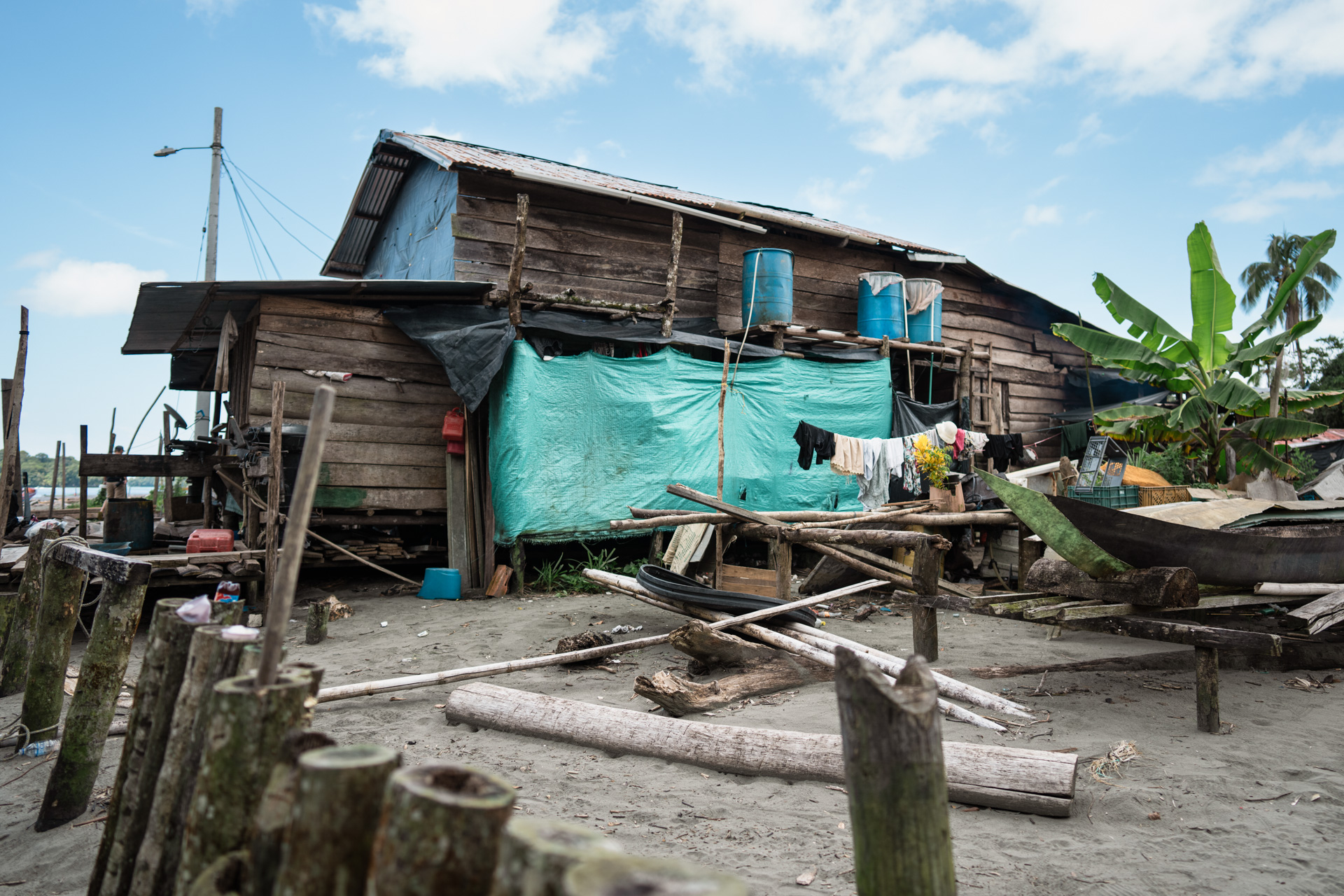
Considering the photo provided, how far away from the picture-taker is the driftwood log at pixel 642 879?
0.93 metres

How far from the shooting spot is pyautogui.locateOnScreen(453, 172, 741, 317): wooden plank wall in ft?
32.7

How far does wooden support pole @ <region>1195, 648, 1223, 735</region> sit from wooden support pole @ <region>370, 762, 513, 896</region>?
437 cm

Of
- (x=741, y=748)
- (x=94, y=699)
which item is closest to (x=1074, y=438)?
(x=741, y=748)

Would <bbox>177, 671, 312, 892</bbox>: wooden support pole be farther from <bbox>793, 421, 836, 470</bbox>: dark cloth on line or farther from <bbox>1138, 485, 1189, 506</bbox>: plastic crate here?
<bbox>793, 421, 836, 470</bbox>: dark cloth on line

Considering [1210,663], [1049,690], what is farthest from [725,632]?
[1210,663]

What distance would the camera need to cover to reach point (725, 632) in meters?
5.71

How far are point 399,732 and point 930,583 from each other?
3696 mm

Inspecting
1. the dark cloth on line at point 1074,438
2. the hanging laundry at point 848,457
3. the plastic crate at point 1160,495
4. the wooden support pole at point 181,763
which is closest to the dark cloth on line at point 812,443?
the hanging laundry at point 848,457

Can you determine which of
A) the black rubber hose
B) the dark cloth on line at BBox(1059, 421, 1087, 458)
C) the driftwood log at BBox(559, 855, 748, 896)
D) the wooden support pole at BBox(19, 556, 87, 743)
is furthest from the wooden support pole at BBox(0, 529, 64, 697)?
the dark cloth on line at BBox(1059, 421, 1087, 458)

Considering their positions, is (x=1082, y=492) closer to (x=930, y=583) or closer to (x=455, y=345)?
(x=930, y=583)

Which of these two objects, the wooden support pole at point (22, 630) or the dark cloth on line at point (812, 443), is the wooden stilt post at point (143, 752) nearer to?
the wooden support pole at point (22, 630)

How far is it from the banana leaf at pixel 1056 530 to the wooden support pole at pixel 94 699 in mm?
4511

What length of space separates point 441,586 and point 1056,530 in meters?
6.79

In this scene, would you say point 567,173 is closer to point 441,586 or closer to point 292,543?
point 441,586
